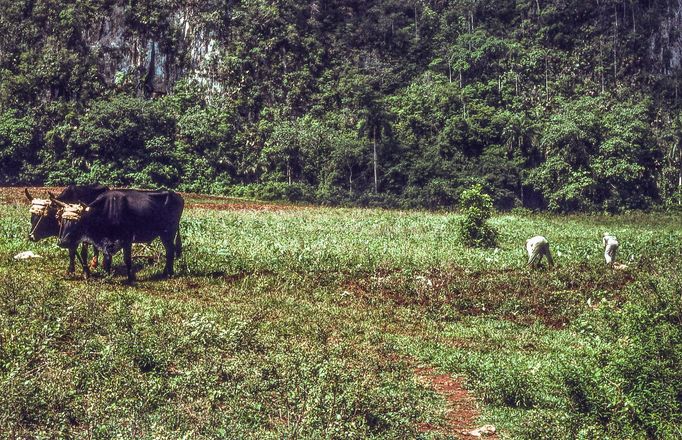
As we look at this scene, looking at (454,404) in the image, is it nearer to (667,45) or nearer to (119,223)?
(119,223)

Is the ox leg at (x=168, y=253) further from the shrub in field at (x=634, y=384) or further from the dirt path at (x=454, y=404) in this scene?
the shrub in field at (x=634, y=384)

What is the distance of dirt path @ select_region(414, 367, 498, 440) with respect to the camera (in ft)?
22.8

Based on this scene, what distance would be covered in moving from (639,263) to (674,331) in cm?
1044

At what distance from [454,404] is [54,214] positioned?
9544mm

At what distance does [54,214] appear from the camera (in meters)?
13.2

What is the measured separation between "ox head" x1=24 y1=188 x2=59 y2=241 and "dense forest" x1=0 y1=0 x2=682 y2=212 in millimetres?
31955

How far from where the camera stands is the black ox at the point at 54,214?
1307 centimetres

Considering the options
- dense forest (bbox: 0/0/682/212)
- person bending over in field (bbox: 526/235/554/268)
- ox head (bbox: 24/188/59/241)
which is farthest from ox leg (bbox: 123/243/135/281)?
dense forest (bbox: 0/0/682/212)

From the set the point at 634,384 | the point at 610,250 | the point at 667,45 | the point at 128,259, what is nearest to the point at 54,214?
the point at 128,259

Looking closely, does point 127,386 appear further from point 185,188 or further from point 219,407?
point 185,188

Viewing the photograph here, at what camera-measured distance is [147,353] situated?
7891 millimetres

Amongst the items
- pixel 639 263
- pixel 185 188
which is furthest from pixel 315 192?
pixel 639 263

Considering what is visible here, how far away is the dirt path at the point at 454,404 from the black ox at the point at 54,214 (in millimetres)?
7660

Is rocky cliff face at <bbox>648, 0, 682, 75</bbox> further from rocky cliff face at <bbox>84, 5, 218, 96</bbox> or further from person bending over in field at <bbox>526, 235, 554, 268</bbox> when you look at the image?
person bending over in field at <bbox>526, 235, 554, 268</bbox>
